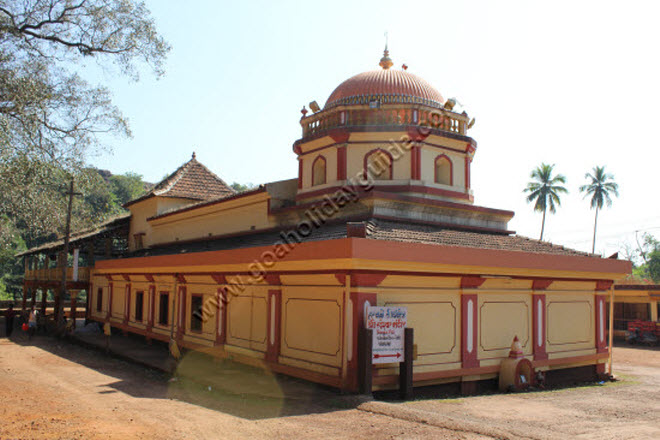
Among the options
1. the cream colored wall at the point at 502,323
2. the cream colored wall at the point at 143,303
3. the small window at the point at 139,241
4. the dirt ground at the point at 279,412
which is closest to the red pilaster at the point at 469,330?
the cream colored wall at the point at 502,323

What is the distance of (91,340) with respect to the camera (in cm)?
A: 2358

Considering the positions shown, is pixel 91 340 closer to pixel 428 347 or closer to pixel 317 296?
pixel 317 296

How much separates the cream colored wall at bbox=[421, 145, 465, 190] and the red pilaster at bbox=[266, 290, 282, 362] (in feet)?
21.4

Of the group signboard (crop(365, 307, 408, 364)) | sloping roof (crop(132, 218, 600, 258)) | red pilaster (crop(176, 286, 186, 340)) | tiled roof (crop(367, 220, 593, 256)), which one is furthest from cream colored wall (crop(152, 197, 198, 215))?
signboard (crop(365, 307, 408, 364))

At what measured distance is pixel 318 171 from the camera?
19.3 meters

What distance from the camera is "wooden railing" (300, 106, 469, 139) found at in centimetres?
1806

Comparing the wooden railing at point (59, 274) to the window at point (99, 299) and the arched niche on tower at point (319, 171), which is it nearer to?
the window at point (99, 299)

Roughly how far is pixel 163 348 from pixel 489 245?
42.6 feet

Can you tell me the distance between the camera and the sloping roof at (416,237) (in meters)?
14.0

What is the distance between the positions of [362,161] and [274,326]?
631 cm

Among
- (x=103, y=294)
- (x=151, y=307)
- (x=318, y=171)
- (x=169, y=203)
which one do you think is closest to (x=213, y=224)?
(x=151, y=307)

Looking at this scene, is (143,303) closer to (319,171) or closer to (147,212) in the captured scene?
(147,212)

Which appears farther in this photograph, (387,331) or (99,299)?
(99,299)

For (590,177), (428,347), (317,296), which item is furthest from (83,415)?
(590,177)
